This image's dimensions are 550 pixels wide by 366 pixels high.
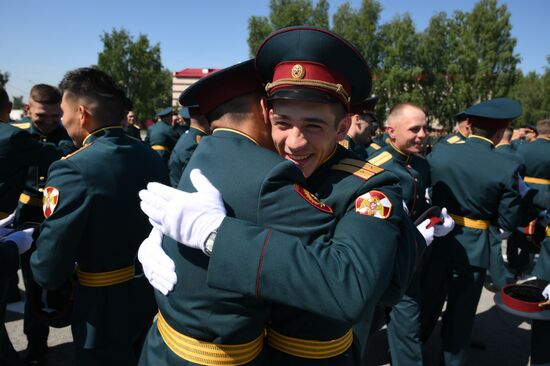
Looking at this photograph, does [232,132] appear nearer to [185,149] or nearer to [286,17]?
[185,149]

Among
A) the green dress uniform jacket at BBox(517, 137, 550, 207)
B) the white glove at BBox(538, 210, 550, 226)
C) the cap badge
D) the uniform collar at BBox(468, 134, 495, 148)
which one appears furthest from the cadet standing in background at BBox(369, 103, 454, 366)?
the green dress uniform jacket at BBox(517, 137, 550, 207)

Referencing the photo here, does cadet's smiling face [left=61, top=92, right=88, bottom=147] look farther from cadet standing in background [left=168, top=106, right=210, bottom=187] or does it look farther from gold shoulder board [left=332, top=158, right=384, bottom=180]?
cadet standing in background [left=168, top=106, right=210, bottom=187]

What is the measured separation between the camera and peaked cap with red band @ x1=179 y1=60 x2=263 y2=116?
4.76 feet

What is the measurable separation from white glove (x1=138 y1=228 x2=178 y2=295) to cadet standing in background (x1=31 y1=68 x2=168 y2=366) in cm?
95

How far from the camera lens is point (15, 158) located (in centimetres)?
365

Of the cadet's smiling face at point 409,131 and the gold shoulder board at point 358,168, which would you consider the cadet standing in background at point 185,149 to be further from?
the gold shoulder board at point 358,168

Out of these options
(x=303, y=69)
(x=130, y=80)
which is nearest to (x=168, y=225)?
(x=303, y=69)

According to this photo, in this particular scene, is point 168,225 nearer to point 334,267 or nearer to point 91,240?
point 334,267

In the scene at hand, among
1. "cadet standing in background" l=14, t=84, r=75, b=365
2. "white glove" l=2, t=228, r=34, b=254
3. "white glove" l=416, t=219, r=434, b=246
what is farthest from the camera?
"cadet standing in background" l=14, t=84, r=75, b=365

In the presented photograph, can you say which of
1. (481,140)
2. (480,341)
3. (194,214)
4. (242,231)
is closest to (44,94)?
(194,214)

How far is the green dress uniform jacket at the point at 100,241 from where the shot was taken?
221 centimetres

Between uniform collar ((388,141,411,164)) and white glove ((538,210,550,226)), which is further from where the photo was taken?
white glove ((538,210,550,226))

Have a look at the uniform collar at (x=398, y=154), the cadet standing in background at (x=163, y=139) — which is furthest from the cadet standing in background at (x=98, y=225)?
the cadet standing in background at (x=163, y=139)

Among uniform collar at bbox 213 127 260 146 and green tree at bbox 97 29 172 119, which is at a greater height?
green tree at bbox 97 29 172 119
